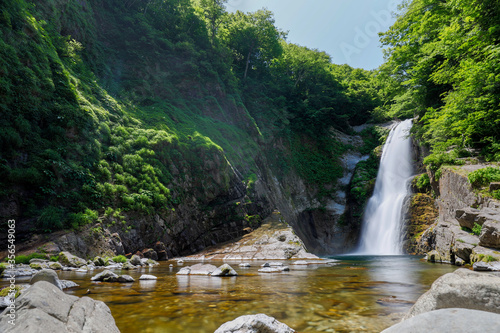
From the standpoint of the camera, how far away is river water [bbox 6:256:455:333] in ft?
11.5

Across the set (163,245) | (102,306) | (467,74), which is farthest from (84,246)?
(467,74)

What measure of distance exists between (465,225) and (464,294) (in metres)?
9.17

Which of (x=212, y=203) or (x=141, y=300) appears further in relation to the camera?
(x=212, y=203)

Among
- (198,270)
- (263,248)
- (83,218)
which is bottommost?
(263,248)

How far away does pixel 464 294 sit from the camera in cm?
285

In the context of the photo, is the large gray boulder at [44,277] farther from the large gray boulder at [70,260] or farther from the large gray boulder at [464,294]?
the large gray boulder at [70,260]

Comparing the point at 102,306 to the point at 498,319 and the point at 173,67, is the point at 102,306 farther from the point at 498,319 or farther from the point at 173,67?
the point at 173,67

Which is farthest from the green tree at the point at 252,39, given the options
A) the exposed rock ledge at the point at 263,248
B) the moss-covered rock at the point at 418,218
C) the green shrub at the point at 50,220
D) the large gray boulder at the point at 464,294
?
the large gray boulder at the point at 464,294

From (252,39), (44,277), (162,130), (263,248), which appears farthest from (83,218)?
(252,39)

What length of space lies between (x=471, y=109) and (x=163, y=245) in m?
17.7

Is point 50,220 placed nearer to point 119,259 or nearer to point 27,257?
point 27,257

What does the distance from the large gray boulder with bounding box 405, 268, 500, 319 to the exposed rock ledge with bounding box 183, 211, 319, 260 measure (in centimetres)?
1271

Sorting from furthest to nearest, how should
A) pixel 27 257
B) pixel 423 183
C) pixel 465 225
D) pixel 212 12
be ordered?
pixel 212 12 → pixel 423 183 → pixel 465 225 → pixel 27 257

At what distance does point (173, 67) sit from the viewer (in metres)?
28.2
